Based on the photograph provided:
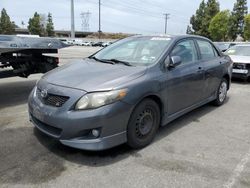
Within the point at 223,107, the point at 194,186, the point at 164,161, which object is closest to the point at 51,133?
the point at 164,161

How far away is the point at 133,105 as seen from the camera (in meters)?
3.66

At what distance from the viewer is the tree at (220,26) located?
49491 millimetres

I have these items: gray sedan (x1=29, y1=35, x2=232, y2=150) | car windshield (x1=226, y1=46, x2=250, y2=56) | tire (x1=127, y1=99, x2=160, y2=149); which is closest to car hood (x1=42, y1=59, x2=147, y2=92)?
gray sedan (x1=29, y1=35, x2=232, y2=150)

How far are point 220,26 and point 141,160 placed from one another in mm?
50494

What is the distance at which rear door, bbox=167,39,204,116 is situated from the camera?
14.5 feet

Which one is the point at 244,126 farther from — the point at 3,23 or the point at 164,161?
the point at 3,23

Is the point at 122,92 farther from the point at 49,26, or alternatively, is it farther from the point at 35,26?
the point at 49,26

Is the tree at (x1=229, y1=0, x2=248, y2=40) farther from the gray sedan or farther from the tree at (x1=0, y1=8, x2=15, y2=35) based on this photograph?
the tree at (x1=0, y1=8, x2=15, y2=35)

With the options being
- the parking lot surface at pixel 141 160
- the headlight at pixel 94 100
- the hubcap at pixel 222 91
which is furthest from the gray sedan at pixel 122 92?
the hubcap at pixel 222 91

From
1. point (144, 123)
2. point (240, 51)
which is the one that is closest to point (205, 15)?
point (240, 51)

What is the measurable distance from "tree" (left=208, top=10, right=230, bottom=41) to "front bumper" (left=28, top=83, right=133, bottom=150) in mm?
50178

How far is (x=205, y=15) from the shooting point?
2242 inches

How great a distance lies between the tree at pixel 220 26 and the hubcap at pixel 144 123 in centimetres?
4954

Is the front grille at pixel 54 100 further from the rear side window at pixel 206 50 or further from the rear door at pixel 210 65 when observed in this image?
the rear side window at pixel 206 50
